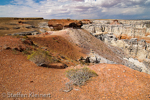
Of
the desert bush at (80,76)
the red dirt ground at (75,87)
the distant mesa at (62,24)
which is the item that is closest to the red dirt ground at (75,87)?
the red dirt ground at (75,87)

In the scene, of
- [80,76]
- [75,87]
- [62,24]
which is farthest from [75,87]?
[62,24]

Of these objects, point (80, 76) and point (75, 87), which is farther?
point (80, 76)

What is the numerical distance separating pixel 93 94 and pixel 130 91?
132cm

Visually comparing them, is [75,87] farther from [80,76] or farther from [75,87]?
[80,76]

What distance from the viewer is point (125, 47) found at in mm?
18250

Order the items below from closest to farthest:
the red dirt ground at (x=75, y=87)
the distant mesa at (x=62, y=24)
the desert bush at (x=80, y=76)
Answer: the red dirt ground at (x=75, y=87) < the desert bush at (x=80, y=76) < the distant mesa at (x=62, y=24)

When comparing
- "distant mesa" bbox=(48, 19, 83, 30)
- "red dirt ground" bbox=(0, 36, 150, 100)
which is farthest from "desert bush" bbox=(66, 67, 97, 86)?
"distant mesa" bbox=(48, 19, 83, 30)

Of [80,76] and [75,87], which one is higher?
[80,76]

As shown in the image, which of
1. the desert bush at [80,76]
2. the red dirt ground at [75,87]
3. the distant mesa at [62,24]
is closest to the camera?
the red dirt ground at [75,87]

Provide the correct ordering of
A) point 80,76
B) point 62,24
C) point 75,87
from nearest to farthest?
point 75,87 → point 80,76 → point 62,24

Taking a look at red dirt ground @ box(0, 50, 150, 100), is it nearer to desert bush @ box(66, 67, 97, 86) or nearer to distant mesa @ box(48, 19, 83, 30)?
desert bush @ box(66, 67, 97, 86)

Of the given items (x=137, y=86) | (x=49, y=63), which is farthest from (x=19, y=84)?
(x=137, y=86)

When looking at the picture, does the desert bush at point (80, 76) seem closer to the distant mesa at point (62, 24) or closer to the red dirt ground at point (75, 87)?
the red dirt ground at point (75, 87)

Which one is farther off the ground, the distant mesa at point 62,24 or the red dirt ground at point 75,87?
the distant mesa at point 62,24
